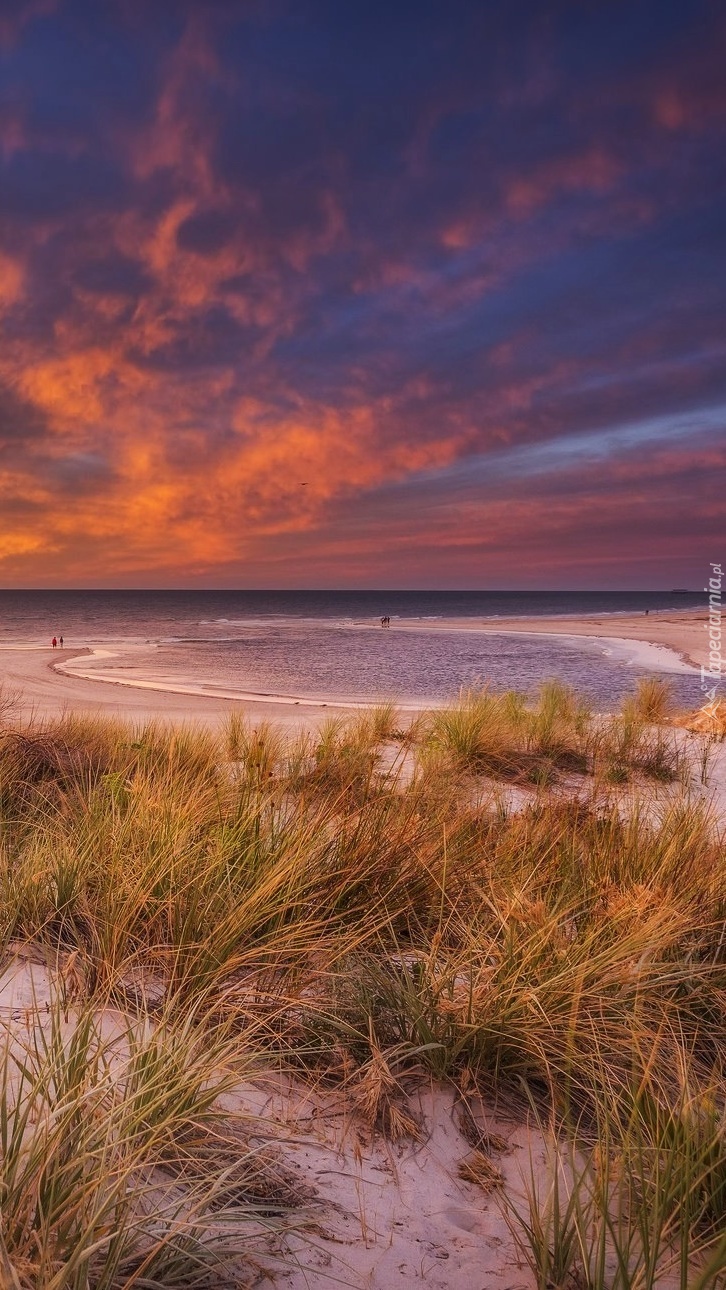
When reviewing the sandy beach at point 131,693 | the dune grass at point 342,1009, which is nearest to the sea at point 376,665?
the sandy beach at point 131,693

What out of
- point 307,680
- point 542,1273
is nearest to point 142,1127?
point 542,1273

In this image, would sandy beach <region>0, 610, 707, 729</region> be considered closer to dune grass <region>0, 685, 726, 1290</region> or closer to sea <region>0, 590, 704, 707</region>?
sea <region>0, 590, 704, 707</region>

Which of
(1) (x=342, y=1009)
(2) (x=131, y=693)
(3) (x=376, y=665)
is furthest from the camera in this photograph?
(3) (x=376, y=665)

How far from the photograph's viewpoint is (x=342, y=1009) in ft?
8.43

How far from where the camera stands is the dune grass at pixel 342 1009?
63.4 inches

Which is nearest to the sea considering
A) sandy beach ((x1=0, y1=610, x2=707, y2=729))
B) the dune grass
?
sandy beach ((x1=0, y1=610, x2=707, y2=729))

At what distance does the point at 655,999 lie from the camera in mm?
2625

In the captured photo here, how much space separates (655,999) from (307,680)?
17456mm

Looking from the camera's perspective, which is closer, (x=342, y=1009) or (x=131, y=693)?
(x=342, y=1009)

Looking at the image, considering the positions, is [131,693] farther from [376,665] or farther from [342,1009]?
[342,1009]

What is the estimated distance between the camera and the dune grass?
1.61 metres

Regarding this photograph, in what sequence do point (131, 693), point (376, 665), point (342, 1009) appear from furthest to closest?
point (376, 665) → point (131, 693) → point (342, 1009)

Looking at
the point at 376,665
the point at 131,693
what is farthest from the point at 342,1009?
the point at 376,665

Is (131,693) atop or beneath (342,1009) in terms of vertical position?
beneath
